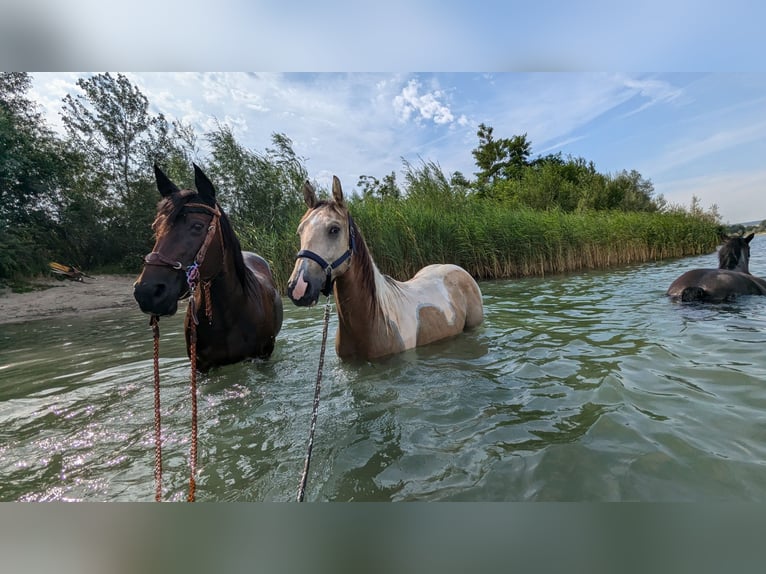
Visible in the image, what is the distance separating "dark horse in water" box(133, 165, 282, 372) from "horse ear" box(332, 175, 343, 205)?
0.81 meters

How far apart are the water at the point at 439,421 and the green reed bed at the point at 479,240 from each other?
5.25 meters

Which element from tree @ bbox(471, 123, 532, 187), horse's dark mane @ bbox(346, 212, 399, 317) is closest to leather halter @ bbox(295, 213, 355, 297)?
horse's dark mane @ bbox(346, 212, 399, 317)

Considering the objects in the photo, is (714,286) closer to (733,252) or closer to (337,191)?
(733,252)

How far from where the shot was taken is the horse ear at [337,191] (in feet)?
7.93

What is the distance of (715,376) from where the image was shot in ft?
8.11

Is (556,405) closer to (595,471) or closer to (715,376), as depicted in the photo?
(595,471)

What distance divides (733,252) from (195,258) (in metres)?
7.89

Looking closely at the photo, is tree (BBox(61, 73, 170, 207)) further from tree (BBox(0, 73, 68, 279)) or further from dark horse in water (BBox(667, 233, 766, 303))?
dark horse in water (BBox(667, 233, 766, 303))

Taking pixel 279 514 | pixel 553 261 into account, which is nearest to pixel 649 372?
pixel 279 514

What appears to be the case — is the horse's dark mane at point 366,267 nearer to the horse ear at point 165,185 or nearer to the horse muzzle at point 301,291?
the horse muzzle at point 301,291

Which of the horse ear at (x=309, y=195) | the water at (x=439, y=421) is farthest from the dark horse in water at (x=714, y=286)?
the horse ear at (x=309, y=195)

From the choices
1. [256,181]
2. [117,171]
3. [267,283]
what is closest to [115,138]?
[117,171]

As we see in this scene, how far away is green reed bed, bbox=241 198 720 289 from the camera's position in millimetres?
9070

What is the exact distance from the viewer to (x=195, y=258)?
6.93ft
